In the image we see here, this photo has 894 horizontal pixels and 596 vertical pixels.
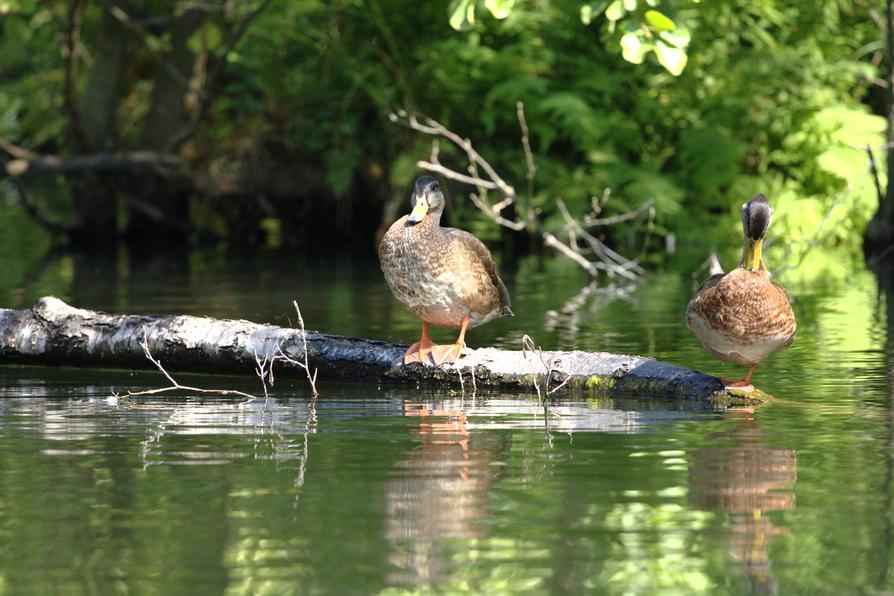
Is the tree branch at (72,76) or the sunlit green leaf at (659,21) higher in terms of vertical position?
the tree branch at (72,76)

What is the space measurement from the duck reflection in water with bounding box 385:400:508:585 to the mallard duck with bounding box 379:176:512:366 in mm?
894

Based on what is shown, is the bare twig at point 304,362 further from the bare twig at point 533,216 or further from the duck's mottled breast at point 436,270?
the bare twig at point 533,216

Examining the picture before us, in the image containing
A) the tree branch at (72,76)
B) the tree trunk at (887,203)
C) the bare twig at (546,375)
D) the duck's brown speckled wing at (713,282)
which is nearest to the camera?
the duck's brown speckled wing at (713,282)

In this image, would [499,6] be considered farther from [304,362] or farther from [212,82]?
[212,82]

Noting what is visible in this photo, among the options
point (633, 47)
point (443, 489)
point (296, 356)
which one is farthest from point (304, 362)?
point (443, 489)

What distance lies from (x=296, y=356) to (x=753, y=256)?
8.25ft

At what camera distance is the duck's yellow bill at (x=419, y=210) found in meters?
8.15

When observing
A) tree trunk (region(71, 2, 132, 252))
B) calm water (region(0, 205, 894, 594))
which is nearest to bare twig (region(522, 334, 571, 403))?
calm water (region(0, 205, 894, 594))

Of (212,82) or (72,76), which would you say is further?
(72,76)

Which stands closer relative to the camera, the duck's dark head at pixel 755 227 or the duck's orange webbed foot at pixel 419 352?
the duck's dark head at pixel 755 227

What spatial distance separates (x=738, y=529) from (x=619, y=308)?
27.0ft

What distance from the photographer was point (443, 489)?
564cm

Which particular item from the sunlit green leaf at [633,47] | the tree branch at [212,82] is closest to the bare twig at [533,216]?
the tree branch at [212,82]

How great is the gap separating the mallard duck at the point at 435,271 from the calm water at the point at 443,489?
417mm
